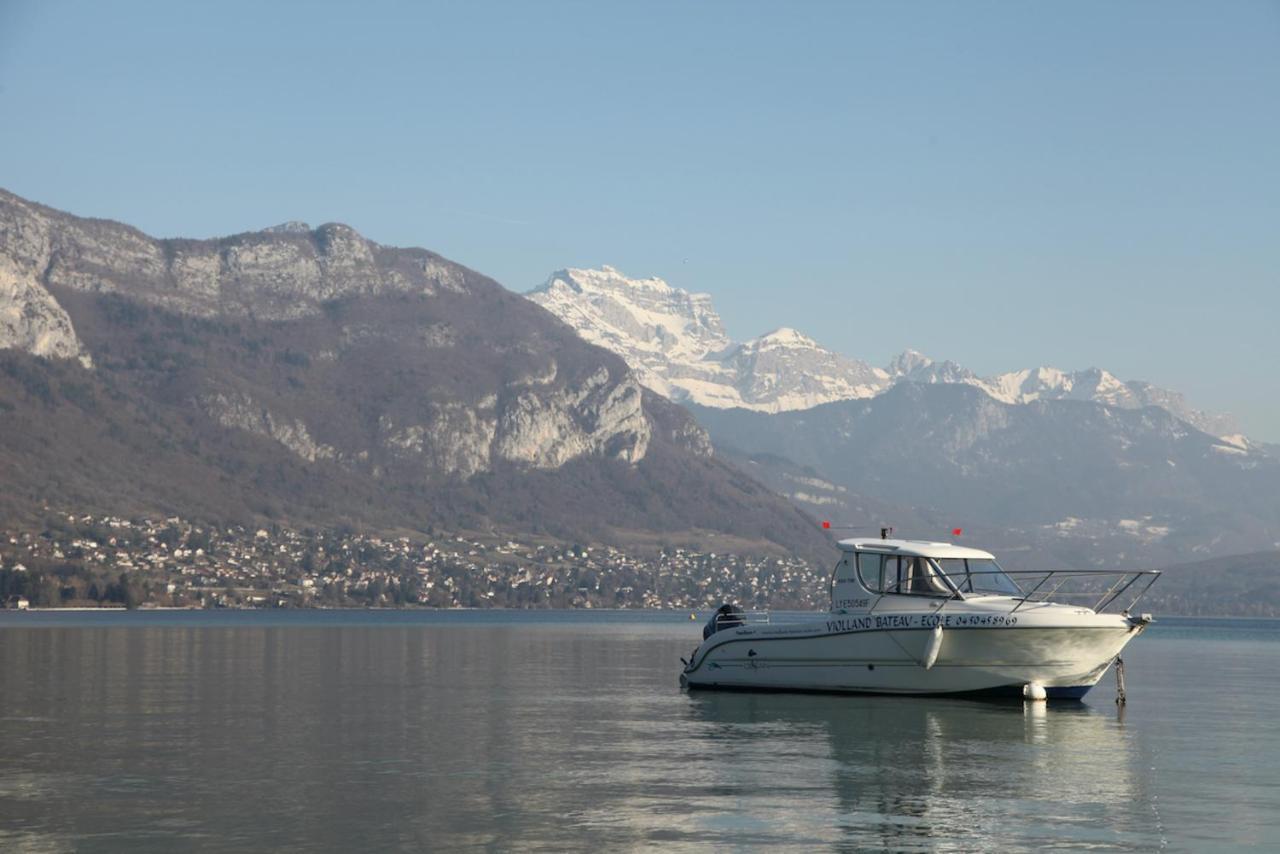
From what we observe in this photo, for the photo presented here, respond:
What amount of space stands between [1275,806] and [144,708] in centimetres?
3541

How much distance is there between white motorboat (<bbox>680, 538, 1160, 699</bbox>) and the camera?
5628 cm

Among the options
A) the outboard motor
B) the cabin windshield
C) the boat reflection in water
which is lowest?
the boat reflection in water

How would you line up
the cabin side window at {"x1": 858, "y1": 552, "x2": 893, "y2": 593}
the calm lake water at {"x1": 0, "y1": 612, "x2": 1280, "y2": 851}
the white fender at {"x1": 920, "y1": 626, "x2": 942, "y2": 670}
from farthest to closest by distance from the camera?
1. the cabin side window at {"x1": 858, "y1": 552, "x2": 893, "y2": 593}
2. the white fender at {"x1": 920, "y1": 626, "x2": 942, "y2": 670}
3. the calm lake water at {"x1": 0, "y1": 612, "x2": 1280, "y2": 851}

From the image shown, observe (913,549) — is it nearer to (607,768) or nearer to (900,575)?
(900,575)

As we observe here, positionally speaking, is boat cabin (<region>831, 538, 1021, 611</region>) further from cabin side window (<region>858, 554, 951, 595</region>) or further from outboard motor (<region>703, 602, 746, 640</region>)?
outboard motor (<region>703, 602, 746, 640</region>)

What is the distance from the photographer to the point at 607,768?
3859 cm

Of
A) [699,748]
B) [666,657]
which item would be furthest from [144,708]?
[666,657]

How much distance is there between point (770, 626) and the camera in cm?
6366

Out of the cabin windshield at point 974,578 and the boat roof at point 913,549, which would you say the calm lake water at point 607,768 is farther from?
the boat roof at point 913,549

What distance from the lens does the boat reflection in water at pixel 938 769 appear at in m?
30.1

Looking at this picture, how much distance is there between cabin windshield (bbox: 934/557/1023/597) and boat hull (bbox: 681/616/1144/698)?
11.0 feet

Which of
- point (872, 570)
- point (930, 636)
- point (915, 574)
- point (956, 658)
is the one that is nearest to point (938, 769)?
point (930, 636)

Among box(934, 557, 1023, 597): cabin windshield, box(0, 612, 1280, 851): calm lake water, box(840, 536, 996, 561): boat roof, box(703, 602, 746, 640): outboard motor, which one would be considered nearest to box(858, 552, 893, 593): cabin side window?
box(840, 536, 996, 561): boat roof

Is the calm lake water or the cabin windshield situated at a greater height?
the cabin windshield
